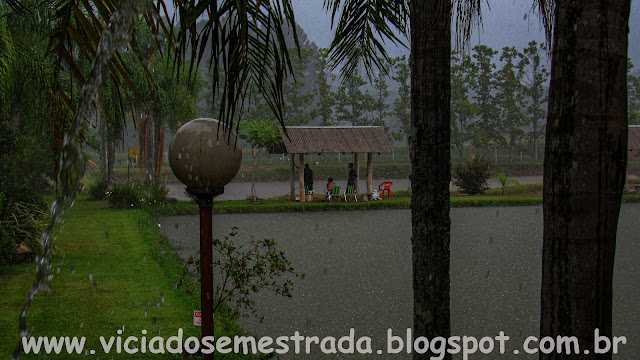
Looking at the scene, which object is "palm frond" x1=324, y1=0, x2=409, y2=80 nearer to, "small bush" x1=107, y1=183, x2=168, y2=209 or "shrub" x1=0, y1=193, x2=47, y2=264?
"shrub" x1=0, y1=193, x2=47, y2=264

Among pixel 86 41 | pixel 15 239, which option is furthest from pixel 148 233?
pixel 86 41

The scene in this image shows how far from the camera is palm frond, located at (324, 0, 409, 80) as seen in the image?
4.23 metres

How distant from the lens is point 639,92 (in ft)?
173

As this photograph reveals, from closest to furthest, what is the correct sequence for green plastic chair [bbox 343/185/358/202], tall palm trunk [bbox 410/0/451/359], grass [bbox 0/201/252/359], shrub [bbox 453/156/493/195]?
tall palm trunk [bbox 410/0/451/359], grass [bbox 0/201/252/359], green plastic chair [bbox 343/185/358/202], shrub [bbox 453/156/493/195]

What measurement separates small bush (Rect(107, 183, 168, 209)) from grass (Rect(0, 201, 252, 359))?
242 inches

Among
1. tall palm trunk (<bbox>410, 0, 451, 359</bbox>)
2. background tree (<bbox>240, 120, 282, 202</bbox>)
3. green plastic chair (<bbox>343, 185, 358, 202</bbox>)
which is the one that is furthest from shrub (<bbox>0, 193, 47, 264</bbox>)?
green plastic chair (<bbox>343, 185, 358, 202</bbox>)

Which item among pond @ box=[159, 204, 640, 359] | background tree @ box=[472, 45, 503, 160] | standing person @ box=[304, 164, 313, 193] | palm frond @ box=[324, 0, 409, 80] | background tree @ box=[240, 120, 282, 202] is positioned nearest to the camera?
palm frond @ box=[324, 0, 409, 80]

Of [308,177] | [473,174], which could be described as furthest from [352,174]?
[473,174]

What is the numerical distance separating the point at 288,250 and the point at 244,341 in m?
6.08

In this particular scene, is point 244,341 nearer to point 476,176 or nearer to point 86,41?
point 86,41

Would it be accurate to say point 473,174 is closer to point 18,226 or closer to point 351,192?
point 351,192

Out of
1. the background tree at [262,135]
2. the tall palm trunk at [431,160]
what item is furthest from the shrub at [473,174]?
the tall palm trunk at [431,160]

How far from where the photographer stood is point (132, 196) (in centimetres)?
1675

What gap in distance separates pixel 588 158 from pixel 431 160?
1.34m
